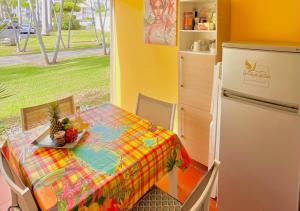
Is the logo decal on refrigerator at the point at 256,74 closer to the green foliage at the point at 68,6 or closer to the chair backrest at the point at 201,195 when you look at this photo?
the chair backrest at the point at 201,195

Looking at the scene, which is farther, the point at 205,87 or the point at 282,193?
the point at 205,87

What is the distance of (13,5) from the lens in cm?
288

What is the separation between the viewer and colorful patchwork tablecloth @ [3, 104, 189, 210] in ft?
3.97

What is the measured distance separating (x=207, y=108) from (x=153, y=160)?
115 centimetres

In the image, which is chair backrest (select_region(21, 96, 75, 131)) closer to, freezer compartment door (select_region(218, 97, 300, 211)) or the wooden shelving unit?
the wooden shelving unit

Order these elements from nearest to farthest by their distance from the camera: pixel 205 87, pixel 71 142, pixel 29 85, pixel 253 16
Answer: pixel 71 142, pixel 253 16, pixel 205 87, pixel 29 85

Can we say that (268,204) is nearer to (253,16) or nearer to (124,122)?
(124,122)

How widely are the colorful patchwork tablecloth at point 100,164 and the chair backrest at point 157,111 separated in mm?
→ 218

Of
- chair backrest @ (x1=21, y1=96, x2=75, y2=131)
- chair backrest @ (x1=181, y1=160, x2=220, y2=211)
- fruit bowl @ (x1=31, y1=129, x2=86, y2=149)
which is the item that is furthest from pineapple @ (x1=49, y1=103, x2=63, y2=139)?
chair backrest @ (x1=181, y1=160, x2=220, y2=211)

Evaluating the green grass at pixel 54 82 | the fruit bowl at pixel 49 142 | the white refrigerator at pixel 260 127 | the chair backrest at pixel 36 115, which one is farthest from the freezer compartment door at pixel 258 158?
the green grass at pixel 54 82

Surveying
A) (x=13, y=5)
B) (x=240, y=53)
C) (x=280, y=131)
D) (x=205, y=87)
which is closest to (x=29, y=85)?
(x=13, y=5)

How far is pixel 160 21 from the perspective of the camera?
299cm

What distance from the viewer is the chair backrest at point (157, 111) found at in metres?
2.02

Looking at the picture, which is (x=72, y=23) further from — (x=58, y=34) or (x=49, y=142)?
(x=49, y=142)
